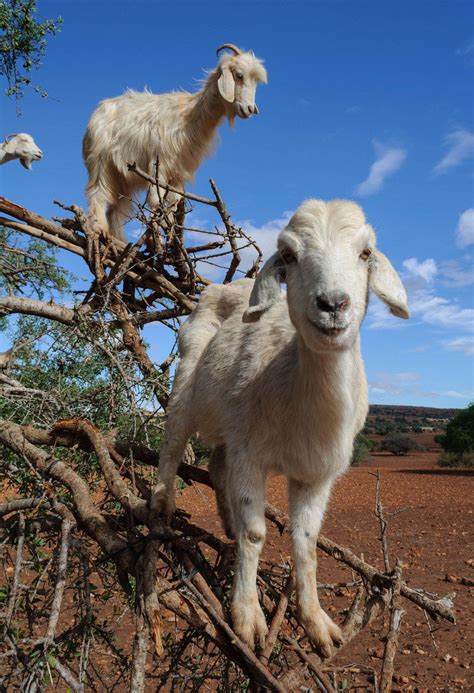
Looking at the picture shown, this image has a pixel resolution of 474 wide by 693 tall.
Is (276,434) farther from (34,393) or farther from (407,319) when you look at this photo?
(34,393)

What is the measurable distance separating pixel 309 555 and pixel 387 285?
125 cm

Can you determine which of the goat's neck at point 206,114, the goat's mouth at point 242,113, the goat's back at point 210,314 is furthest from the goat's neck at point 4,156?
the goat's back at point 210,314

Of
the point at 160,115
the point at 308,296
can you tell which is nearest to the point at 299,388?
the point at 308,296

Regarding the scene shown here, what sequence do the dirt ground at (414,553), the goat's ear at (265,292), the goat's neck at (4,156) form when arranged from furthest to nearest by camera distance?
the goat's neck at (4,156)
the dirt ground at (414,553)
the goat's ear at (265,292)

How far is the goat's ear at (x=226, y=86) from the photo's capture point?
7.28 metres

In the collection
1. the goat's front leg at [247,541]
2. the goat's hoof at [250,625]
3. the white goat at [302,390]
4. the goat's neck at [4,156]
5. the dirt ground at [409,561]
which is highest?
the goat's neck at [4,156]

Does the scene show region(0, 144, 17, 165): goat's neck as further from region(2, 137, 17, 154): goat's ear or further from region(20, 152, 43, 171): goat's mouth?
region(20, 152, 43, 171): goat's mouth

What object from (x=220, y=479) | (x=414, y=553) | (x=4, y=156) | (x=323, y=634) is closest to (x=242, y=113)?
(x=220, y=479)

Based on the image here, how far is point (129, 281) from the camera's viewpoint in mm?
5719

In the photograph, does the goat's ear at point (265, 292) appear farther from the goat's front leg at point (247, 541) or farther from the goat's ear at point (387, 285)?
the goat's front leg at point (247, 541)

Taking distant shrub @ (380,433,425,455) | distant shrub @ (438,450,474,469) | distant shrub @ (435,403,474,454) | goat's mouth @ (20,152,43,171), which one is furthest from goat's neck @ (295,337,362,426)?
distant shrub @ (380,433,425,455)

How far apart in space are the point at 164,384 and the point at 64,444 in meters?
0.99

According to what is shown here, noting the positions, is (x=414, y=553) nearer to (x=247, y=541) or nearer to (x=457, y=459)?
(x=247, y=541)

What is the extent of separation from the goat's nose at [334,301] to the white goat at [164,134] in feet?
17.7
